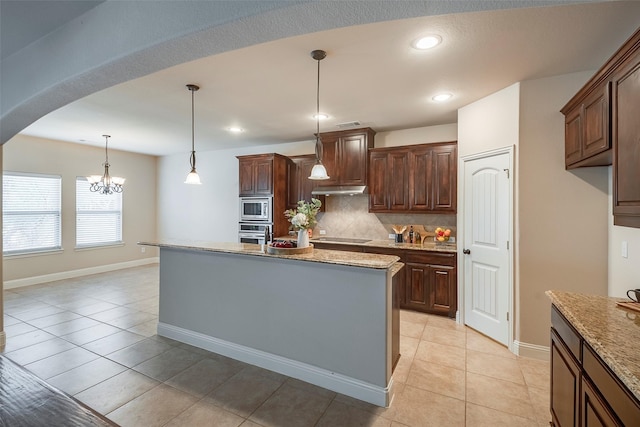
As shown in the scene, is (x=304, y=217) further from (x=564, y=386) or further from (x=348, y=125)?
(x=348, y=125)

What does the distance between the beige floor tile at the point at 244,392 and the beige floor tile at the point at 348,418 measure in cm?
51

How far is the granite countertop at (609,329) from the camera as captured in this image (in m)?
1.05

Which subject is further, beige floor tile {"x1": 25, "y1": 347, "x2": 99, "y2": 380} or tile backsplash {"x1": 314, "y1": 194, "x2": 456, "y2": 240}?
tile backsplash {"x1": 314, "y1": 194, "x2": 456, "y2": 240}

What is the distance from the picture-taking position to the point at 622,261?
7.74 ft

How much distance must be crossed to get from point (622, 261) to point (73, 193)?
27.6 feet

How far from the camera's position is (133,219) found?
22.9 ft

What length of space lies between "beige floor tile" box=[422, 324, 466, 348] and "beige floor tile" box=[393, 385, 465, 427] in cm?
101

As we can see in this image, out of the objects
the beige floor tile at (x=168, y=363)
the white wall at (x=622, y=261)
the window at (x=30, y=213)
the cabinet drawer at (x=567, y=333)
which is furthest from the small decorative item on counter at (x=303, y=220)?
the window at (x=30, y=213)

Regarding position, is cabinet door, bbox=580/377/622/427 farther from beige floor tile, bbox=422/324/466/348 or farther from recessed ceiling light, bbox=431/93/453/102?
recessed ceiling light, bbox=431/93/453/102

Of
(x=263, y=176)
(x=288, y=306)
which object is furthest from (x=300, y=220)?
(x=263, y=176)

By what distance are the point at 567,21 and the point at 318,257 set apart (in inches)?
96.4

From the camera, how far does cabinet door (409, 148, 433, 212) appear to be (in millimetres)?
4131

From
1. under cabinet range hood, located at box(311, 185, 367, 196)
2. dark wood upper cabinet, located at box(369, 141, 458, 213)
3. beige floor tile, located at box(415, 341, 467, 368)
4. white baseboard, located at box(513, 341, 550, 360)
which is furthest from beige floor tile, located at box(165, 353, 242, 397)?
dark wood upper cabinet, located at box(369, 141, 458, 213)

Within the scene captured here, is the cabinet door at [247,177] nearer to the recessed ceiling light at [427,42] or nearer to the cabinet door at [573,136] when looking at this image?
the recessed ceiling light at [427,42]
